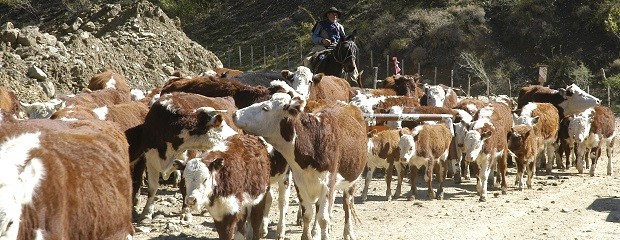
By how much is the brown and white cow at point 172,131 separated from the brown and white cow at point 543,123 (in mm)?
9067

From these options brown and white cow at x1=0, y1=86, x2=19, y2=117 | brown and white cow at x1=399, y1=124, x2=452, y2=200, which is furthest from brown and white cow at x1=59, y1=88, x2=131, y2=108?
brown and white cow at x1=399, y1=124, x2=452, y2=200

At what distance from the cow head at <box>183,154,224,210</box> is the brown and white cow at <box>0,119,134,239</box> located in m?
1.25

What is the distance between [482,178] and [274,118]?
273 inches

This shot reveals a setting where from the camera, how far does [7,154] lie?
15.6 ft

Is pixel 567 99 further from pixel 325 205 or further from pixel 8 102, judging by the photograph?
pixel 8 102

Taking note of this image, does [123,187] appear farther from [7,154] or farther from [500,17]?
[500,17]

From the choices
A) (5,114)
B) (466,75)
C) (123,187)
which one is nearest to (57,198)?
(123,187)

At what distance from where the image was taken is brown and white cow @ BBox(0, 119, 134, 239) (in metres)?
4.50

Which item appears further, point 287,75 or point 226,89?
point 287,75

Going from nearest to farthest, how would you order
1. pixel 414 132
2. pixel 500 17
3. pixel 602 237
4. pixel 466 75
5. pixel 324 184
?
pixel 324 184 → pixel 602 237 → pixel 414 132 → pixel 466 75 → pixel 500 17

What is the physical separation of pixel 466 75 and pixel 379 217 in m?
27.3

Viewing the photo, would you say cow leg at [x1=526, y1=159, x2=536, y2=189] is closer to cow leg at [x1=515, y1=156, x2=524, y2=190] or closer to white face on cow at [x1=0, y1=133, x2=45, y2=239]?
cow leg at [x1=515, y1=156, x2=524, y2=190]

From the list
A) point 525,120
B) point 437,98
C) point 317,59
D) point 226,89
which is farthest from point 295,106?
point 437,98

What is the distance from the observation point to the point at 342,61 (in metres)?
19.4
